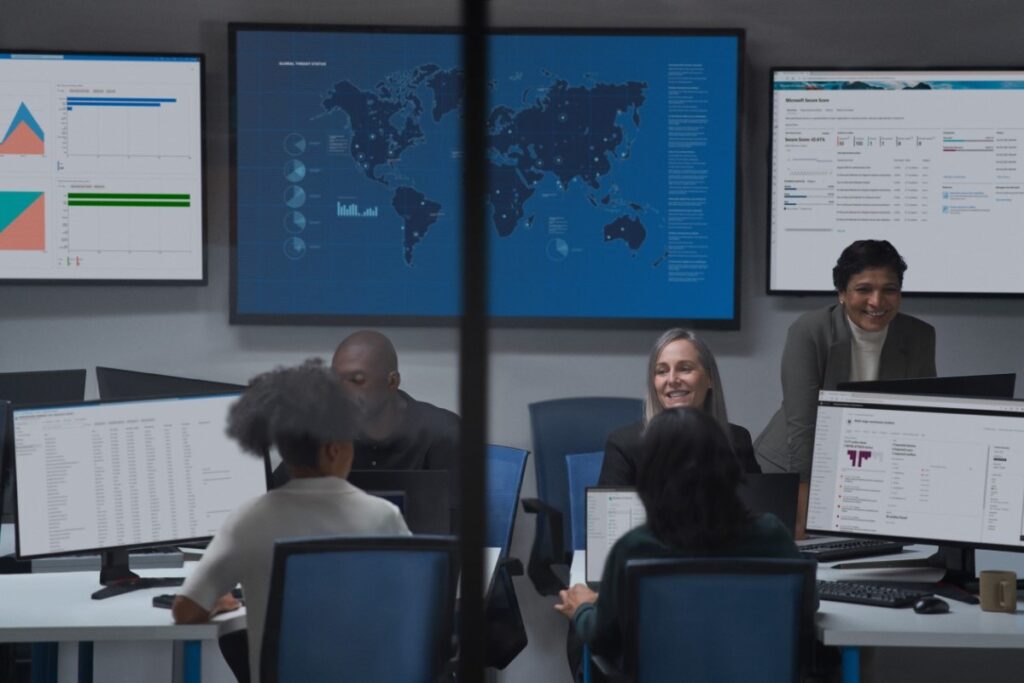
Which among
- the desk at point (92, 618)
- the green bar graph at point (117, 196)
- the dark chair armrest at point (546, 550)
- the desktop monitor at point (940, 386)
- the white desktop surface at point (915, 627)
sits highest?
the green bar graph at point (117, 196)

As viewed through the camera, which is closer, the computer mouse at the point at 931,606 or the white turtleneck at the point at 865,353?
the computer mouse at the point at 931,606

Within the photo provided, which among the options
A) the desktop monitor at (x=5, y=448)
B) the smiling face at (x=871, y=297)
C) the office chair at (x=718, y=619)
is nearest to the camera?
the office chair at (x=718, y=619)

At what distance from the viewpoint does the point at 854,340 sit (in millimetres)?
3064

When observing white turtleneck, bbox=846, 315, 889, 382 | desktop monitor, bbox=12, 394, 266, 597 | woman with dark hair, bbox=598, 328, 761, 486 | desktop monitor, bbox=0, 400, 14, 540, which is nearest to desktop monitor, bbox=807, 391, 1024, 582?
woman with dark hair, bbox=598, 328, 761, 486

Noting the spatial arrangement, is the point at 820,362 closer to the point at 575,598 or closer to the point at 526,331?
the point at 526,331

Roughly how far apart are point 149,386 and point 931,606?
1.45m

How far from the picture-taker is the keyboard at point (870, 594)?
208 cm

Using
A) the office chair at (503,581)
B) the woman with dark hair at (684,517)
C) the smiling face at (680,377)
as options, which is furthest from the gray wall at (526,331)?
the woman with dark hair at (684,517)

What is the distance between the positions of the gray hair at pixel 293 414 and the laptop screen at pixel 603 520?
17.2 inches

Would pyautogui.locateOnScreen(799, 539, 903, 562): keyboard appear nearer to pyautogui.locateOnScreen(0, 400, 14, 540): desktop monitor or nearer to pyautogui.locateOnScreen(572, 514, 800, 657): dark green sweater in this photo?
pyautogui.locateOnScreen(572, 514, 800, 657): dark green sweater

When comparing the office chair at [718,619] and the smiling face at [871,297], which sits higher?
the smiling face at [871,297]

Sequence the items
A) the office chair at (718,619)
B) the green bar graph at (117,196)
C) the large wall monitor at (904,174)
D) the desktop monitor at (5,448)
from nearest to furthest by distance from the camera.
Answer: the office chair at (718,619), the desktop monitor at (5,448), the large wall monitor at (904,174), the green bar graph at (117,196)

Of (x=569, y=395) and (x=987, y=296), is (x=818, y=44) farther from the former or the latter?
(x=569, y=395)

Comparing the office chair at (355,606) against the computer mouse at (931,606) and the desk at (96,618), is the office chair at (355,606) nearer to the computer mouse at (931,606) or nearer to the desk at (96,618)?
the desk at (96,618)
